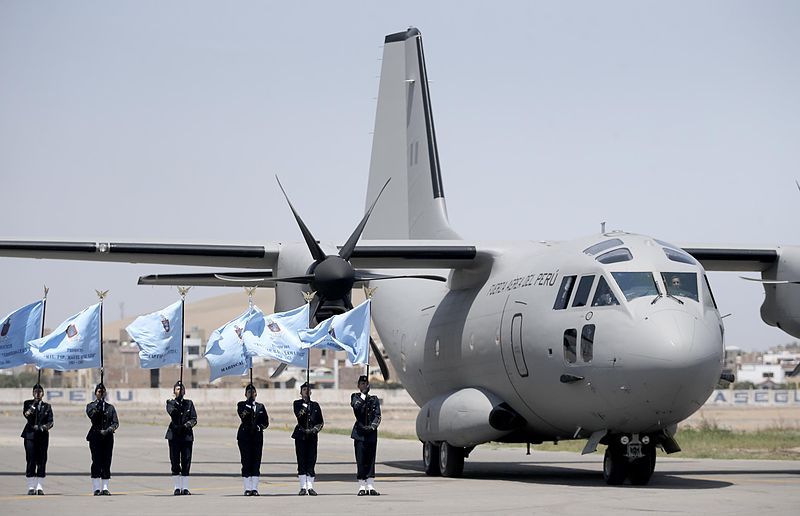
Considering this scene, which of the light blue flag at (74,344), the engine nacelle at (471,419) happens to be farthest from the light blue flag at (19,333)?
the engine nacelle at (471,419)

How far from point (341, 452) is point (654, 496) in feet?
54.0

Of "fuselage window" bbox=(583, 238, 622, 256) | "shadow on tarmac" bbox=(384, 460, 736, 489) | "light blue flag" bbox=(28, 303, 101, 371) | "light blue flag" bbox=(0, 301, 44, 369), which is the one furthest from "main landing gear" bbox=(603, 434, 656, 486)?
"light blue flag" bbox=(0, 301, 44, 369)

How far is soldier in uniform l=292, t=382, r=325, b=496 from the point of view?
17312 mm

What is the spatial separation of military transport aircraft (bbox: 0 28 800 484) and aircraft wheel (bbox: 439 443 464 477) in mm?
29

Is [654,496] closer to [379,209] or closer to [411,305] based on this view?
[411,305]

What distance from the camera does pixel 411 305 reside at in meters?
25.8

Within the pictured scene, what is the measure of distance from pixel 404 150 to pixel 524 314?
10754 millimetres

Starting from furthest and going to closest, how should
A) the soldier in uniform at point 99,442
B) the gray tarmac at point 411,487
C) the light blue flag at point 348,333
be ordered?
the light blue flag at point 348,333
the soldier in uniform at point 99,442
the gray tarmac at point 411,487

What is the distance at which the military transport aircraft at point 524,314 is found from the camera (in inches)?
692

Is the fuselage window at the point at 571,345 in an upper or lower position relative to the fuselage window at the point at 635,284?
lower

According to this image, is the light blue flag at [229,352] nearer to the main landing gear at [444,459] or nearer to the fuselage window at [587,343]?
the main landing gear at [444,459]

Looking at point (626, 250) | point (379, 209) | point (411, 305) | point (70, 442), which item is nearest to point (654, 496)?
point (626, 250)

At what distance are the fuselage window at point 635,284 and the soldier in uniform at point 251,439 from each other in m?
5.70

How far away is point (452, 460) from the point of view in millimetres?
22031
